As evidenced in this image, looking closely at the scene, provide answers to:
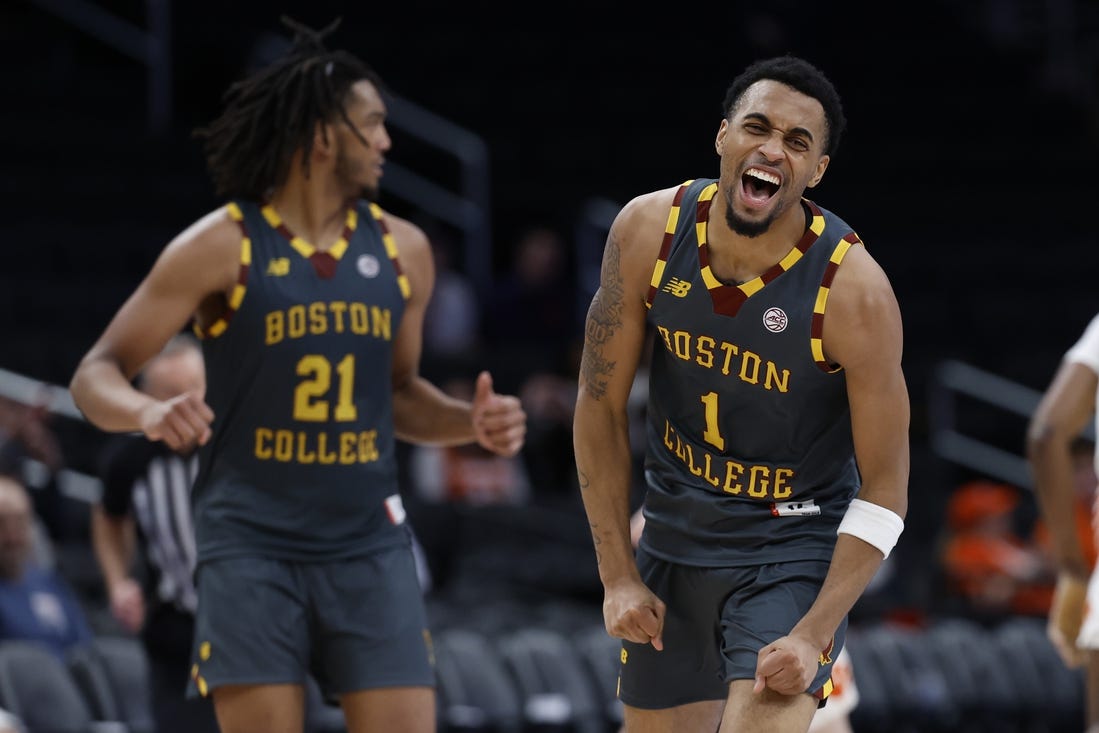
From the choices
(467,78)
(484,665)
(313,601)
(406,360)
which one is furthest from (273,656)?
(467,78)

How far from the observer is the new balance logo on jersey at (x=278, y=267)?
4.69 m

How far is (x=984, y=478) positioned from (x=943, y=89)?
4.88m

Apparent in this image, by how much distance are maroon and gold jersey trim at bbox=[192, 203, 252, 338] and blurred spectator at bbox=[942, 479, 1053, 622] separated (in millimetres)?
7410

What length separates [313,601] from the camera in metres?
4.62

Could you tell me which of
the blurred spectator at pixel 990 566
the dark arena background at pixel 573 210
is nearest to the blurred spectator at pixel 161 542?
the dark arena background at pixel 573 210

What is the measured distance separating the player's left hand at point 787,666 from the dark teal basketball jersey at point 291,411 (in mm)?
1294

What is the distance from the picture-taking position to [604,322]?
4207mm

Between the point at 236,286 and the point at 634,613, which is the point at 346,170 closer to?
the point at 236,286

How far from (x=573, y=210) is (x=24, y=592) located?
7.54 meters

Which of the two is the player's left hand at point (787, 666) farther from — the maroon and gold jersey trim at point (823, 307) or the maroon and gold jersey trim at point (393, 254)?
the maroon and gold jersey trim at point (393, 254)

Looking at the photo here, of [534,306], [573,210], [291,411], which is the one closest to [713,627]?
[291,411]

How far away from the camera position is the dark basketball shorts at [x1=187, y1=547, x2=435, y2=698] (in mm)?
4508

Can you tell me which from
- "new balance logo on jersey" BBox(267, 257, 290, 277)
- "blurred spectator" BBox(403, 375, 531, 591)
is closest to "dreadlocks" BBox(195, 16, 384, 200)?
"new balance logo on jersey" BBox(267, 257, 290, 277)

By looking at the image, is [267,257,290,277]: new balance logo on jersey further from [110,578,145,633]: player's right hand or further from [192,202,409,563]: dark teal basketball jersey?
[110,578,145,633]: player's right hand
